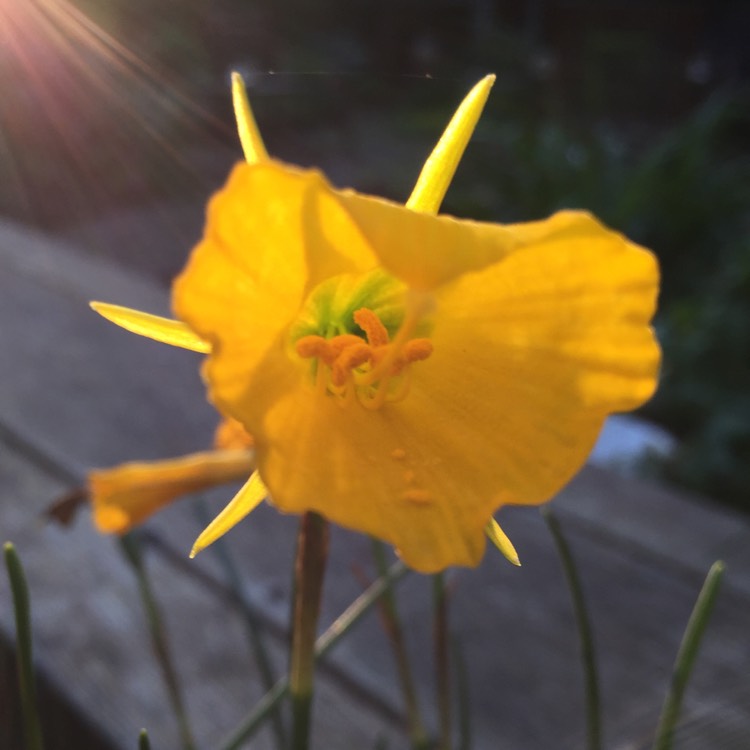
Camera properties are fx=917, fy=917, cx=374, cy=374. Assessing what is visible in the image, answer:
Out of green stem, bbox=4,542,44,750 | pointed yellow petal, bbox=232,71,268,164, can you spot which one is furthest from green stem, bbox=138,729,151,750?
pointed yellow petal, bbox=232,71,268,164

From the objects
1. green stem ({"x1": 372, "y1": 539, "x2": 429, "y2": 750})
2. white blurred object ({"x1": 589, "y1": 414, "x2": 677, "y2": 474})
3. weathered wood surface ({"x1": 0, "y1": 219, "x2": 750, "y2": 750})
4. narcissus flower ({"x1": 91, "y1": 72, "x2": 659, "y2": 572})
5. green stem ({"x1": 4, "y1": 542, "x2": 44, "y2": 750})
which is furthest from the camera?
white blurred object ({"x1": 589, "y1": 414, "x2": 677, "y2": 474})

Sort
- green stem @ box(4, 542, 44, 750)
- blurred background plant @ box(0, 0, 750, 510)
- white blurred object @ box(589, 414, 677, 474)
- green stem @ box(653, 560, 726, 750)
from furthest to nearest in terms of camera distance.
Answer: blurred background plant @ box(0, 0, 750, 510)
white blurred object @ box(589, 414, 677, 474)
green stem @ box(653, 560, 726, 750)
green stem @ box(4, 542, 44, 750)

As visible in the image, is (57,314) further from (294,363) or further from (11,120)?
(11,120)

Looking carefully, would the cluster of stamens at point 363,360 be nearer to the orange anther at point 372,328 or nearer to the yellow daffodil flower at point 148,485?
the orange anther at point 372,328

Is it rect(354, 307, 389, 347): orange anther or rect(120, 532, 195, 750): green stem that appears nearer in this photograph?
rect(354, 307, 389, 347): orange anther

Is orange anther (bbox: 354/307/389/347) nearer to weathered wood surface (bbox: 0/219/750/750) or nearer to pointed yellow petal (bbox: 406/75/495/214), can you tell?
pointed yellow petal (bbox: 406/75/495/214)

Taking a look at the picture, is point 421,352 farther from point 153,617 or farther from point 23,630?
point 153,617

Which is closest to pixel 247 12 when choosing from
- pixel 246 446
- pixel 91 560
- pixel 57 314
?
pixel 57 314
